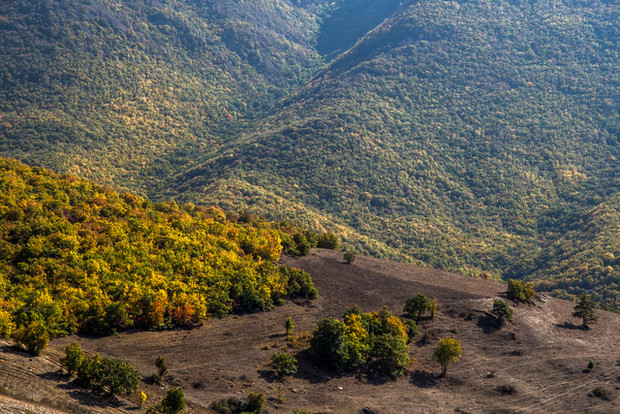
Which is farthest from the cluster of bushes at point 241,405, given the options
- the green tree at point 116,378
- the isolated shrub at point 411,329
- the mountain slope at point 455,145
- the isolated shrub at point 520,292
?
the mountain slope at point 455,145

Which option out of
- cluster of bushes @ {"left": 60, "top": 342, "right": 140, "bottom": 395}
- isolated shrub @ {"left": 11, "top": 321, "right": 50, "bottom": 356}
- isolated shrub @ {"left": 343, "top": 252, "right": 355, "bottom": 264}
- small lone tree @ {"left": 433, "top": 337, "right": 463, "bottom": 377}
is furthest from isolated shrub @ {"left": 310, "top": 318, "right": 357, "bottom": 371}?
isolated shrub @ {"left": 343, "top": 252, "right": 355, "bottom": 264}

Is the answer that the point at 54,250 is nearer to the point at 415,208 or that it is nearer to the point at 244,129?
the point at 415,208

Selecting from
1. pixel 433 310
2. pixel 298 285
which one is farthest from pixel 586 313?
pixel 298 285

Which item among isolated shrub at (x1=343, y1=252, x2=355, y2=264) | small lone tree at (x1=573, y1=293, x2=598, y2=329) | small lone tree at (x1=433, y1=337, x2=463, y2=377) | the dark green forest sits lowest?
small lone tree at (x1=433, y1=337, x2=463, y2=377)

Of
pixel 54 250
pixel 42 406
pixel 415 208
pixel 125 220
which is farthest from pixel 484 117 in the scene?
pixel 42 406

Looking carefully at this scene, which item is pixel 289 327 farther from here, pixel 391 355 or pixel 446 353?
pixel 446 353

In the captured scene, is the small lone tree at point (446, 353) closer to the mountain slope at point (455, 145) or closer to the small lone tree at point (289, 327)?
the small lone tree at point (289, 327)

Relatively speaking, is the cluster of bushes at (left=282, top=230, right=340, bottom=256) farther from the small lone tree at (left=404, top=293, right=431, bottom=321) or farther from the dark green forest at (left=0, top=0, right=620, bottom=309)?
the dark green forest at (left=0, top=0, right=620, bottom=309)
